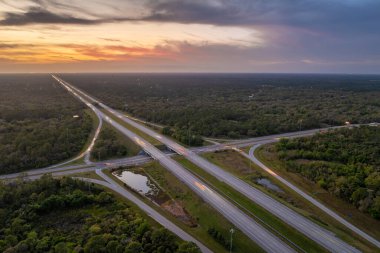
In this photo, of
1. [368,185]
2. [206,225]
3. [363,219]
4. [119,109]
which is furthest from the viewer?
[119,109]

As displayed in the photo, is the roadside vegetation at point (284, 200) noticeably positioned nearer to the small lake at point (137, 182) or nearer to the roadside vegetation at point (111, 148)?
the small lake at point (137, 182)

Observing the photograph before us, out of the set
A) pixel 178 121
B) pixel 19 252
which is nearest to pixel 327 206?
pixel 19 252

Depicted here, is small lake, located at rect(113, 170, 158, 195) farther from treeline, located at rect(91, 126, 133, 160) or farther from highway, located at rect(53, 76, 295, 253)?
treeline, located at rect(91, 126, 133, 160)

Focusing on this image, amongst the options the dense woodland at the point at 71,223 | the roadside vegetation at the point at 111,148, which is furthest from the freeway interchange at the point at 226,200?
the dense woodland at the point at 71,223

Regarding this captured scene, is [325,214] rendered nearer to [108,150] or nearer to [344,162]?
[344,162]

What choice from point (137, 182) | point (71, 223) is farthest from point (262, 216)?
point (71, 223)

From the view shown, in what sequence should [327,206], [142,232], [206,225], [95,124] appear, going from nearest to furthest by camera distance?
[142,232] < [206,225] < [327,206] < [95,124]

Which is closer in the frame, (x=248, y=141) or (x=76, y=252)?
(x=76, y=252)

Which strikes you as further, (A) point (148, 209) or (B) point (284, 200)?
(B) point (284, 200)

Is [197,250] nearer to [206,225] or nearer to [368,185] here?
[206,225]
